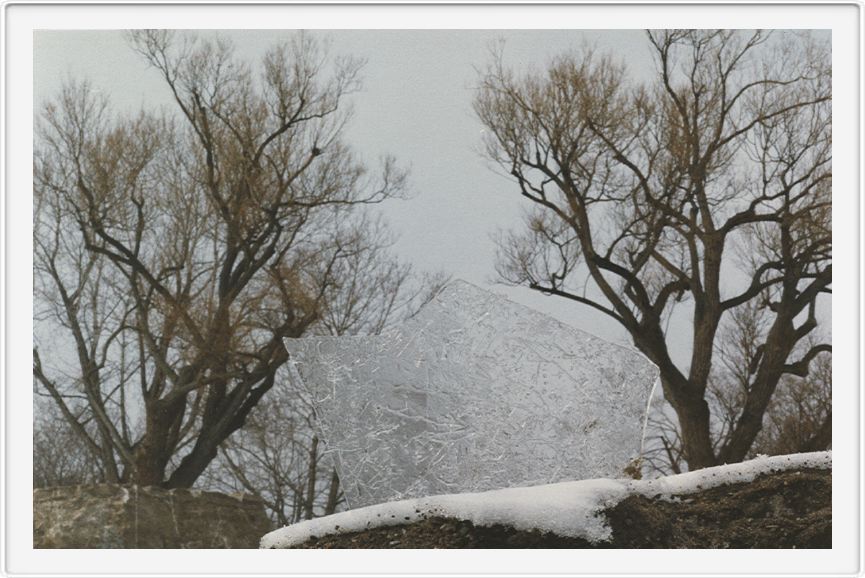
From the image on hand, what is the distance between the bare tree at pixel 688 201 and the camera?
6324mm

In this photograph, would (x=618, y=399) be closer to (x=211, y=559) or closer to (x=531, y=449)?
(x=531, y=449)

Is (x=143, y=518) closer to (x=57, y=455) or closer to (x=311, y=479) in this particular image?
(x=57, y=455)

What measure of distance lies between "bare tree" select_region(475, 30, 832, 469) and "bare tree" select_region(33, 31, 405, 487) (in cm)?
102

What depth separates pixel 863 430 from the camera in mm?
5086

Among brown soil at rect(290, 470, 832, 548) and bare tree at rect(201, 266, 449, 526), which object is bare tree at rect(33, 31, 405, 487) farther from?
brown soil at rect(290, 470, 832, 548)

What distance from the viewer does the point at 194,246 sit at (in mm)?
6559

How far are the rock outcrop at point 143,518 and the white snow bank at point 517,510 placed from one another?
189cm

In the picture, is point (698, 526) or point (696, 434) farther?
point (696, 434)

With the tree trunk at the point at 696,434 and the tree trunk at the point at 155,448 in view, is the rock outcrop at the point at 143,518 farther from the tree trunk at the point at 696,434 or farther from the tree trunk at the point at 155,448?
the tree trunk at the point at 696,434

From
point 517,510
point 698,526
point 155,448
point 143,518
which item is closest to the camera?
point 517,510

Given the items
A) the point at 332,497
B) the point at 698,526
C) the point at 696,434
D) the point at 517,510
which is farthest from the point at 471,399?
the point at 696,434

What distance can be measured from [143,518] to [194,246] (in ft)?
5.32

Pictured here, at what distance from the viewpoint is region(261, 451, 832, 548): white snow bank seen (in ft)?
13.2

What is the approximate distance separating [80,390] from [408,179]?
7.50ft
